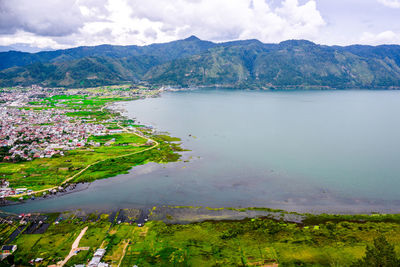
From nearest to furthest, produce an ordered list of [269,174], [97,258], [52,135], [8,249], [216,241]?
[97,258] → [8,249] → [216,241] → [269,174] → [52,135]

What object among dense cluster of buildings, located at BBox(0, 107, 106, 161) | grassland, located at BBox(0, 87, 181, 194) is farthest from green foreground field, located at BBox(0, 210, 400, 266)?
dense cluster of buildings, located at BBox(0, 107, 106, 161)

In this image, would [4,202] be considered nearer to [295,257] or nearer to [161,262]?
[161,262]

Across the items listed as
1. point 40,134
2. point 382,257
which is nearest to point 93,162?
point 40,134

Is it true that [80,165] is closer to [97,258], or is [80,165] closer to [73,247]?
[73,247]

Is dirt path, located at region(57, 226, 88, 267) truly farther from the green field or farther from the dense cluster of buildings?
the dense cluster of buildings

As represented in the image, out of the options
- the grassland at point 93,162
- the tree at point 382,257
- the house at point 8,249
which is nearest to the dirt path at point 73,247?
the house at point 8,249

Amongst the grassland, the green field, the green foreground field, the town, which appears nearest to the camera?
the green foreground field
